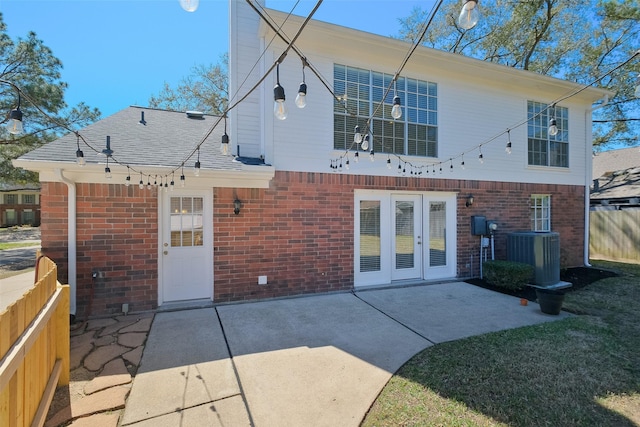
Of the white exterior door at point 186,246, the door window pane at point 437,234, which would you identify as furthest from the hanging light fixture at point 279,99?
the door window pane at point 437,234

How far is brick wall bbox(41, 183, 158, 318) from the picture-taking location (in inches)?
184

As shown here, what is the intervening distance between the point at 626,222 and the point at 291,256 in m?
13.9

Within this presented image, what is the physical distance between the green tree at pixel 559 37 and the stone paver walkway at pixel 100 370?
1569cm

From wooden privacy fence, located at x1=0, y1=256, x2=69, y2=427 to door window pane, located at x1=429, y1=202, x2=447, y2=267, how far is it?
715 cm

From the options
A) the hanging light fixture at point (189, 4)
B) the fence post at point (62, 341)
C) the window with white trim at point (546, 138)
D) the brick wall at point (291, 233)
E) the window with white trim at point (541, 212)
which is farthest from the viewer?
the window with white trim at point (541, 212)

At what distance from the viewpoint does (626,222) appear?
1141 centimetres

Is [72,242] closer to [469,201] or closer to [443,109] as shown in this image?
[443,109]

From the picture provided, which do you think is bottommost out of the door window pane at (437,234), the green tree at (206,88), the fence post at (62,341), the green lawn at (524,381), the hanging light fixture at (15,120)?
the green lawn at (524,381)

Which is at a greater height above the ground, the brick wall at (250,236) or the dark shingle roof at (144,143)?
the dark shingle roof at (144,143)

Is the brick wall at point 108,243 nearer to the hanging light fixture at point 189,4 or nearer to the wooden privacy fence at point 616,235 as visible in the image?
the hanging light fixture at point 189,4

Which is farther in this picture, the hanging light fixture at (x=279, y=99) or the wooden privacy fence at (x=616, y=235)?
the wooden privacy fence at (x=616, y=235)

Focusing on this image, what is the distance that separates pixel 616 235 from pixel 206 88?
20078mm

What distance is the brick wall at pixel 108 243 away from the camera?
467 cm

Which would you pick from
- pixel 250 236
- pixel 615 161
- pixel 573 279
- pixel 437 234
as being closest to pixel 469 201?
pixel 437 234
